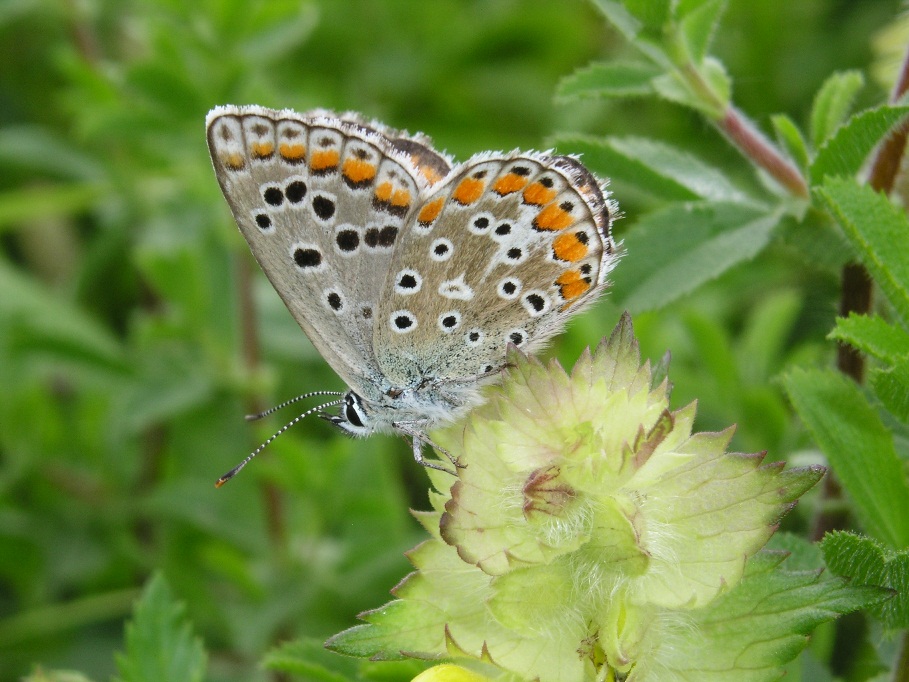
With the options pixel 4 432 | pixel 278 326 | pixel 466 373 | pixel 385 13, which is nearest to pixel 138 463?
pixel 4 432

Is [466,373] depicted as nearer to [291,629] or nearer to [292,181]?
[292,181]

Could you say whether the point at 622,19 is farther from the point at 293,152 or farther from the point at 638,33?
the point at 293,152

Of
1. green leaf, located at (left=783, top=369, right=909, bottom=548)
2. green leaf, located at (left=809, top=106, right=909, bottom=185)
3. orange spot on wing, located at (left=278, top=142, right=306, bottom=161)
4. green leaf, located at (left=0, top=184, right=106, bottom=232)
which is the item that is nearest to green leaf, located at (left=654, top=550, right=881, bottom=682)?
green leaf, located at (left=783, top=369, right=909, bottom=548)

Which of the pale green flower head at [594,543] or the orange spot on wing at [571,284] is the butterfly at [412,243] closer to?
the orange spot on wing at [571,284]

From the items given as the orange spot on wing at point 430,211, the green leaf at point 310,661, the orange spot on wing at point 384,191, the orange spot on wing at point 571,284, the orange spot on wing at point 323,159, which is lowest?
the green leaf at point 310,661

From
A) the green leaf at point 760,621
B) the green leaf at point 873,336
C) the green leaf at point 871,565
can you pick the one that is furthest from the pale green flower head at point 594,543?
the green leaf at point 873,336

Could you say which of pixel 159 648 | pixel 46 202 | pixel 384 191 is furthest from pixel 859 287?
pixel 46 202
